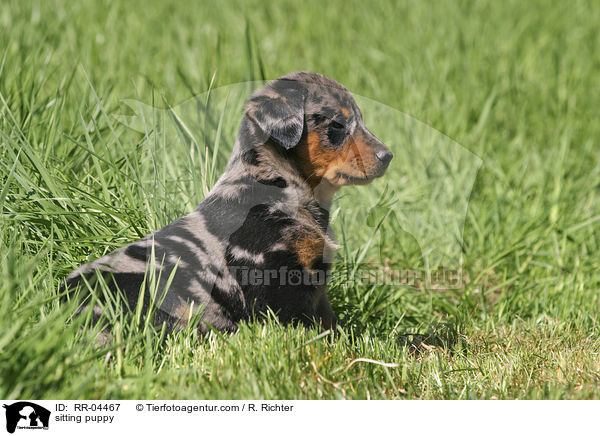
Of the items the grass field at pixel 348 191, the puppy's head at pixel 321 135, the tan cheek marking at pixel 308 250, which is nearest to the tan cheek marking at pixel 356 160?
the puppy's head at pixel 321 135

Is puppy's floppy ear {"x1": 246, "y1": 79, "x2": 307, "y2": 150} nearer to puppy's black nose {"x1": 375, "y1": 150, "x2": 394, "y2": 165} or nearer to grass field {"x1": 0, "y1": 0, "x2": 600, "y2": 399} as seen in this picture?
puppy's black nose {"x1": 375, "y1": 150, "x2": 394, "y2": 165}

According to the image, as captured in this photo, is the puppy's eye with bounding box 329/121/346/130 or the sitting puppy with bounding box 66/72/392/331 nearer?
the sitting puppy with bounding box 66/72/392/331

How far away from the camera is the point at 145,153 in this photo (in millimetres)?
3719

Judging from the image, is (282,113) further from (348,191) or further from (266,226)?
(348,191)

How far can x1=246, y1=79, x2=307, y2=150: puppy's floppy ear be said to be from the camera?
9.95 feet

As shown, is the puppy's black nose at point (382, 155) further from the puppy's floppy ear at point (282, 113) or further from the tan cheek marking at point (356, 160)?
the puppy's floppy ear at point (282, 113)

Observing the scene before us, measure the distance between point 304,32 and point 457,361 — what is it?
419cm

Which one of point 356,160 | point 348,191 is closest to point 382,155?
point 356,160

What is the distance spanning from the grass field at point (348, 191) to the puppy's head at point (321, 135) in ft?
2.05

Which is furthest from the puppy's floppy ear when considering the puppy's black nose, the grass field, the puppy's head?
the grass field
